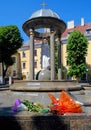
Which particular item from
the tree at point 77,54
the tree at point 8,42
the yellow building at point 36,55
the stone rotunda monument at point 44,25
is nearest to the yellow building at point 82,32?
the yellow building at point 36,55

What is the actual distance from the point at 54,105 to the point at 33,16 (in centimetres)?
1003

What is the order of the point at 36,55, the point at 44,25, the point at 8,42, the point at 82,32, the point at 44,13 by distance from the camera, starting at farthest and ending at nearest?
the point at 36,55
the point at 82,32
the point at 8,42
the point at 44,25
the point at 44,13

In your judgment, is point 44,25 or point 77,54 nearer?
point 44,25

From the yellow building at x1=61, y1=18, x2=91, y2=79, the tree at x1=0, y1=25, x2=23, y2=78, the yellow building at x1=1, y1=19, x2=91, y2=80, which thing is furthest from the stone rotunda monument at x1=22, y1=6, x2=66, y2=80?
the yellow building at x1=1, y1=19, x2=91, y2=80

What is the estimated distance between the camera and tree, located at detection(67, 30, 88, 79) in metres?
41.9

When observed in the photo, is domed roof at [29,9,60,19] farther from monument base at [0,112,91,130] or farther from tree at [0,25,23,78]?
tree at [0,25,23,78]

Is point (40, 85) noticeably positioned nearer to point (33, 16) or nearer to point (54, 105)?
point (33, 16)

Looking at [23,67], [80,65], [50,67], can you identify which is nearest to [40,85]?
[50,67]

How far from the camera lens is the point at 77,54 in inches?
1658

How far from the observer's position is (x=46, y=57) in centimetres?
1642

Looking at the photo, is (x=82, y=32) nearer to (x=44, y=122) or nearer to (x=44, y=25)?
(x=44, y=25)

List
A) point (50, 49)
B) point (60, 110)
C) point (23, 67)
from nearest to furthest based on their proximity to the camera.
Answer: point (60, 110) → point (50, 49) → point (23, 67)

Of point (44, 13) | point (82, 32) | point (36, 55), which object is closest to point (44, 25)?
point (44, 13)

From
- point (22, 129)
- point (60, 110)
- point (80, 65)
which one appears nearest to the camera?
point (22, 129)
